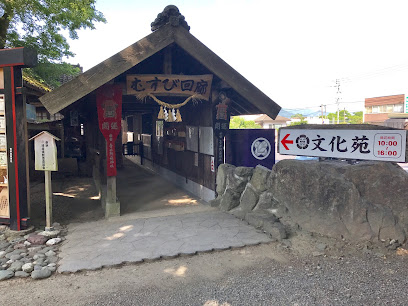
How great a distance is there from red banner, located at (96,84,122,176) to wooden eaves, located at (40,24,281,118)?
0.78m

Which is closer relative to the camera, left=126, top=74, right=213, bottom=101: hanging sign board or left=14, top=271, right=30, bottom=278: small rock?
left=14, top=271, right=30, bottom=278: small rock

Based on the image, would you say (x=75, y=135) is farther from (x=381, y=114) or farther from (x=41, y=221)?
(x=381, y=114)

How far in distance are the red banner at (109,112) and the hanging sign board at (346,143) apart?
4105 mm

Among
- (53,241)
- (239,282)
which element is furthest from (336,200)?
(53,241)

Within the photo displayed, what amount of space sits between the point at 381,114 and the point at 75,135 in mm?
48119

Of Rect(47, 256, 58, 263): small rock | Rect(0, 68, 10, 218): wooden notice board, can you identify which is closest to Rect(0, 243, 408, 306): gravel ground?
Rect(47, 256, 58, 263): small rock

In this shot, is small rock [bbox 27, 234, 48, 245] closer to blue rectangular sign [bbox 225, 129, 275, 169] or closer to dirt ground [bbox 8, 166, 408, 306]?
dirt ground [bbox 8, 166, 408, 306]

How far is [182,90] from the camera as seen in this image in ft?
27.6

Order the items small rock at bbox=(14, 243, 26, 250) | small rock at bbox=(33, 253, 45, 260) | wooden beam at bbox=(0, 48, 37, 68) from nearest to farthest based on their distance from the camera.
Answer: small rock at bbox=(33, 253, 45, 260) → small rock at bbox=(14, 243, 26, 250) → wooden beam at bbox=(0, 48, 37, 68)

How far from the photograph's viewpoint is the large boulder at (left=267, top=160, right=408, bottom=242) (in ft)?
18.4

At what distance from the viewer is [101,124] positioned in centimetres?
781

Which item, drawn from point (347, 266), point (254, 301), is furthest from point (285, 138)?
point (254, 301)

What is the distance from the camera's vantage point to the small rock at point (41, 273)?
490cm

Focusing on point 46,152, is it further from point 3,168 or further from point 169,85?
point 169,85
